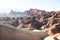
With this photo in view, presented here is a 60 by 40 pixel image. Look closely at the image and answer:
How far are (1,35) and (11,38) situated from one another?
1.50 meters

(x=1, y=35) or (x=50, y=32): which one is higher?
(x=50, y=32)

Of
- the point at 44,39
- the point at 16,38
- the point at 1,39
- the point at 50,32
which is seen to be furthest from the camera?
the point at 50,32

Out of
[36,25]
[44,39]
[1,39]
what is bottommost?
[1,39]

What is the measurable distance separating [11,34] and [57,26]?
24.7m

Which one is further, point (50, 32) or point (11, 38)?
point (50, 32)

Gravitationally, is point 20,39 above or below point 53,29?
below

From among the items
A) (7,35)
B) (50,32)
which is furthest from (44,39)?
(7,35)

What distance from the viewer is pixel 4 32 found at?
18.7 meters

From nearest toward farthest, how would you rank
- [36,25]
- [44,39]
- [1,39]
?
1. [1,39]
2. [44,39]
3. [36,25]

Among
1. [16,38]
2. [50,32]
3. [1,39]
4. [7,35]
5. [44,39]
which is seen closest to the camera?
[1,39]

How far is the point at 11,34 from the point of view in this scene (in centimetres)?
1962

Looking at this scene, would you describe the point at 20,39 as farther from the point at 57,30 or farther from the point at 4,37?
the point at 57,30

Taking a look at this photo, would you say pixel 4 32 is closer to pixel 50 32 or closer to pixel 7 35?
pixel 7 35

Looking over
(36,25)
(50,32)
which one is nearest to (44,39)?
(50,32)
